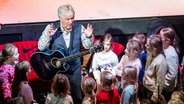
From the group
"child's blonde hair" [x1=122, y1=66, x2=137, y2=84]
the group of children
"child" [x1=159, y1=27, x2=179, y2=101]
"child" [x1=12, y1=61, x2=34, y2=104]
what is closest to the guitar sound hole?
the group of children

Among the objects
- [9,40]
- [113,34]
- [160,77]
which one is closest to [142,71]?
[160,77]

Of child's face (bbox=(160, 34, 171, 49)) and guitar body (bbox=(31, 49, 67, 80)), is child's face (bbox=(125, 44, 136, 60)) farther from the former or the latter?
guitar body (bbox=(31, 49, 67, 80))

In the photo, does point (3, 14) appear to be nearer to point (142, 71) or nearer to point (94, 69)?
point (94, 69)

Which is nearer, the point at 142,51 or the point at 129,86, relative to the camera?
the point at 129,86

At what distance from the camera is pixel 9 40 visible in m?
4.47

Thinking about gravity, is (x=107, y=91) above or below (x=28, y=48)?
below

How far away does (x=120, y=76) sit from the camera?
411cm

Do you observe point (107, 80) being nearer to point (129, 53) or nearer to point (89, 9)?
point (129, 53)

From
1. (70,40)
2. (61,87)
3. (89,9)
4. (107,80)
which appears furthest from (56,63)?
(89,9)

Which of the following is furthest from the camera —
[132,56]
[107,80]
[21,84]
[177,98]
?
[132,56]

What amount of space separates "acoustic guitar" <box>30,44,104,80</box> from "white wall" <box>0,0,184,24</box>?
637 mm

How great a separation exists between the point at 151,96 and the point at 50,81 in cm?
99

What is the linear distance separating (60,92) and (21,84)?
376 millimetres

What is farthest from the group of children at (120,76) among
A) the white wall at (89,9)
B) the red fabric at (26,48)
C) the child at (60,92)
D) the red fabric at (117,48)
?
the white wall at (89,9)
